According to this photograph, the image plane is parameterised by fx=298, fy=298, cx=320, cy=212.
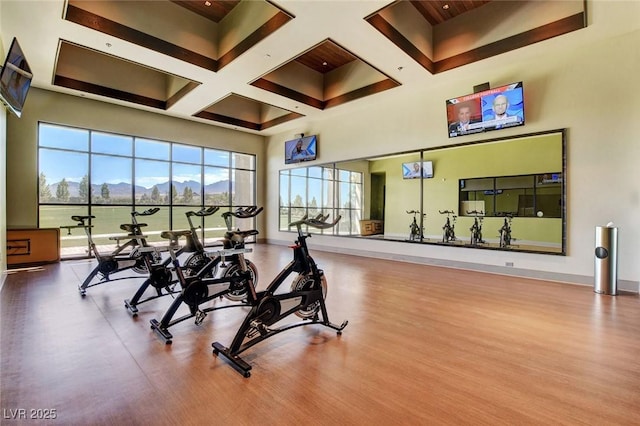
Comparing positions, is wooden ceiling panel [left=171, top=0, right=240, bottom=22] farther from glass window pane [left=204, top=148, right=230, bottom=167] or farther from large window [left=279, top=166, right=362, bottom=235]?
large window [left=279, top=166, right=362, bottom=235]

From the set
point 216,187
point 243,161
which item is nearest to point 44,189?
point 216,187

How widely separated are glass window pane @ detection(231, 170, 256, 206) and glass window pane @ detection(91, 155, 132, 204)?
3.43 m

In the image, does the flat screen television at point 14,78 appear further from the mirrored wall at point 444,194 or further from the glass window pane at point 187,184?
the mirrored wall at point 444,194

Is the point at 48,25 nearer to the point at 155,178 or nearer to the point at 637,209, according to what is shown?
the point at 155,178

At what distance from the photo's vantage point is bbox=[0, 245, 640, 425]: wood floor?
6.12ft

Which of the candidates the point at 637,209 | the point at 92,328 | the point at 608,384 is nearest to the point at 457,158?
the point at 637,209

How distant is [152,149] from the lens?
9.01m

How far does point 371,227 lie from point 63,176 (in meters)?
10.3

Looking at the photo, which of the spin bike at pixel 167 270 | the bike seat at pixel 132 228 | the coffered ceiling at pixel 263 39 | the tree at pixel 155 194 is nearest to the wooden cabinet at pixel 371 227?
the coffered ceiling at pixel 263 39

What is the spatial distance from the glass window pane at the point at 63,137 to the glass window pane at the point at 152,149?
124cm

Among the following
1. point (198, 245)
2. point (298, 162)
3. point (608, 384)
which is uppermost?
point (298, 162)

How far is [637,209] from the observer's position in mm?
4723

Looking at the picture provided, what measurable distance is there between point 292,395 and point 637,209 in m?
6.02

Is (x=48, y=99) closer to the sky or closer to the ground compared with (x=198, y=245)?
closer to the sky
